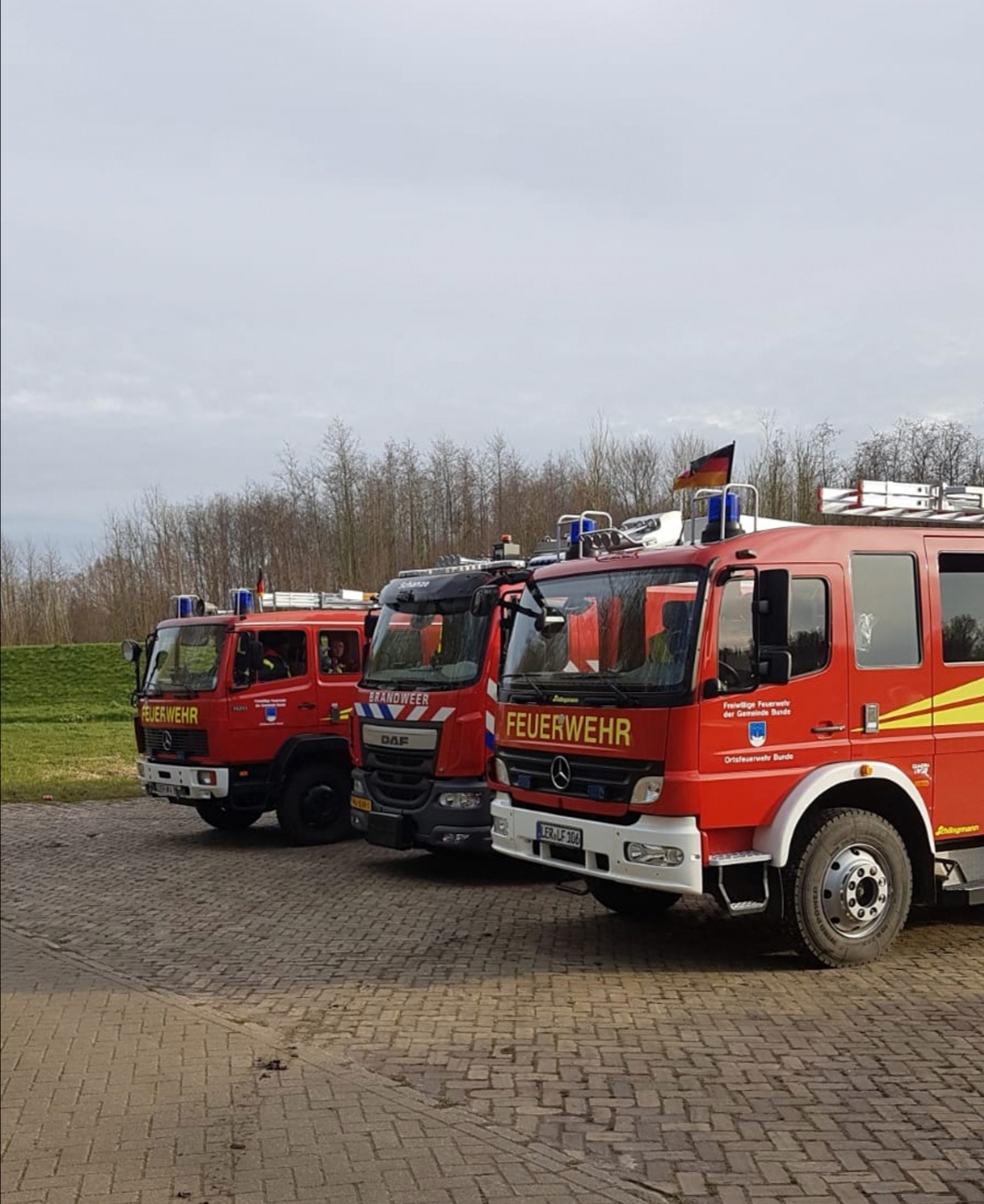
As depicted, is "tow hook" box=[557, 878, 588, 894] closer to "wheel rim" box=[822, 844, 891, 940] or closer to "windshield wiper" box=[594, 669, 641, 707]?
"windshield wiper" box=[594, 669, 641, 707]

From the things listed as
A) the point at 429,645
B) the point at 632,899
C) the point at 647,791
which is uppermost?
the point at 429,645

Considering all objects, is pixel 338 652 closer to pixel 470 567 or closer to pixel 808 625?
pixel 470 567

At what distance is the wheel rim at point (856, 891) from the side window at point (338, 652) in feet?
24.2

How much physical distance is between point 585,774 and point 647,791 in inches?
21.8

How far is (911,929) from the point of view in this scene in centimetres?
792

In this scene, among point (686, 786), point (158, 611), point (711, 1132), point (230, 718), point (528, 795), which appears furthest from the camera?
point (158, 611)

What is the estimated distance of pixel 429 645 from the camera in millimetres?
10375

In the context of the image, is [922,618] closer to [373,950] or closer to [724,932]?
[724,932]

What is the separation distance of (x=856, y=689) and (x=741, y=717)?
873 millimetres

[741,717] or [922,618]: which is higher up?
[922,618]

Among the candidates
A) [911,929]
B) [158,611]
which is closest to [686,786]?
[911,929]

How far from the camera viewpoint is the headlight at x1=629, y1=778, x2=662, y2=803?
6.52 m

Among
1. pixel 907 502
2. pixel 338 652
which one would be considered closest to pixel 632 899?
pixel 907 502

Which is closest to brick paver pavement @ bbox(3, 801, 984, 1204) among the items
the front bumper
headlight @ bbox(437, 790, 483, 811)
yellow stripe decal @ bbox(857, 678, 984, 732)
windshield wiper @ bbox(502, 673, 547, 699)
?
the front bumper
